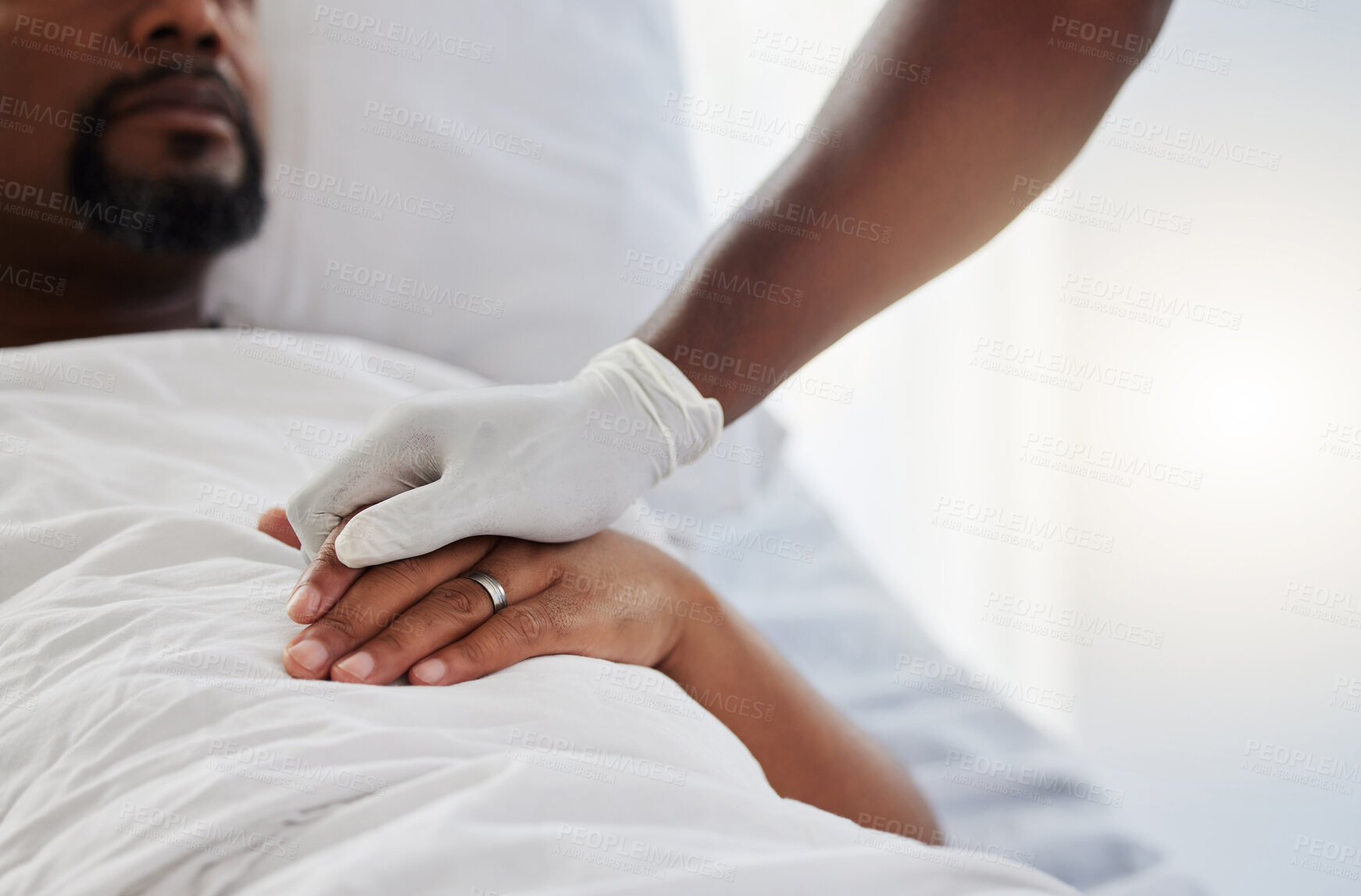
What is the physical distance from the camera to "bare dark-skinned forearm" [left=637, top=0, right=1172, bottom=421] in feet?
3.69

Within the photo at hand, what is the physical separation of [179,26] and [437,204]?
20.0 inches

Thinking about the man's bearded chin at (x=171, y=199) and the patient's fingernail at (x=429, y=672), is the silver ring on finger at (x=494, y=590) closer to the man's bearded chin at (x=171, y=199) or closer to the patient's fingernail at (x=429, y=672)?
Result: the patient's fingernail at (x=429, y=672)

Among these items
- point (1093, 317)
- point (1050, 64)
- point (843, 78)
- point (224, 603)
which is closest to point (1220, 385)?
point (1093, 317)

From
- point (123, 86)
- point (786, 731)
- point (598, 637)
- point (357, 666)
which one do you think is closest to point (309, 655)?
point (357, 666)

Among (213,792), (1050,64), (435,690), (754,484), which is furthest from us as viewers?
(754,484)

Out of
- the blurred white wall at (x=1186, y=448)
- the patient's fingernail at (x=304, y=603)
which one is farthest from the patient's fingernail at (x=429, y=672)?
the blurred white wall at (x=1186, y=448)

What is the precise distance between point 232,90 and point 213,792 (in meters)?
1.49

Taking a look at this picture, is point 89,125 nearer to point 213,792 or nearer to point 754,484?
point 754,484

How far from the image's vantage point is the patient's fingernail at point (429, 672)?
77 centimetres

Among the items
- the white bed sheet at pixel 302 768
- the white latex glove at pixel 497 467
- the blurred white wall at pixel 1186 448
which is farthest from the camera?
the blurred white wall at pixel 1186 448

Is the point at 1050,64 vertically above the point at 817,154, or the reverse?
the point at 1050,64

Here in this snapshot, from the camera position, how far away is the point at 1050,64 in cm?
113

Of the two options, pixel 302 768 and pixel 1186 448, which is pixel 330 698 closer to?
pixel 302 768

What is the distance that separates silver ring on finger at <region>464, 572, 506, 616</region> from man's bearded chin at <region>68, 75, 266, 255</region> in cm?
114
